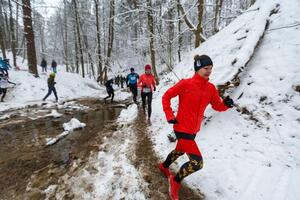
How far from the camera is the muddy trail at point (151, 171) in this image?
3367 mm

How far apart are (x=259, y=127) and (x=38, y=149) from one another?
17.9ft

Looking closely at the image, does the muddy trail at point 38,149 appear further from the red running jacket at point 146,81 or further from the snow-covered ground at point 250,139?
the red running jacket at point 146,81

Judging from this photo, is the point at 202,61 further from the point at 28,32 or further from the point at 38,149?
the point at 28,32

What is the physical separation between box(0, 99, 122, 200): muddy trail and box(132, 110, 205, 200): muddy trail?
3.98 ft

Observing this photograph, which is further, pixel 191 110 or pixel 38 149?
Result: pixel 38 149

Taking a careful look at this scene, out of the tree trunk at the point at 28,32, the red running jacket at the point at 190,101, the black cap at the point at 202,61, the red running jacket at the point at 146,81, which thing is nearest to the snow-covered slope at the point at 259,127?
the red running jacket at the point at 190,101

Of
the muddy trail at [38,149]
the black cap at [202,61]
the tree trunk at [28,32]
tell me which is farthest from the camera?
the tree trunk at [28,32]

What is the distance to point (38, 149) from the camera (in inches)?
207

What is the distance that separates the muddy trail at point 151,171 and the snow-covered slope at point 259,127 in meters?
0.20

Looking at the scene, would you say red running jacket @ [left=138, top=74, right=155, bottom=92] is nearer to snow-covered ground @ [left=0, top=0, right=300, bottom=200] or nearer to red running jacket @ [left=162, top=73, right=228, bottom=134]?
snow-covered ground @ [left=0, top=0, right=300, bottom=200]

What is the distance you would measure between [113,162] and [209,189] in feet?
6.91

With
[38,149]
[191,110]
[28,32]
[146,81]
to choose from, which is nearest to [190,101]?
[191,110]

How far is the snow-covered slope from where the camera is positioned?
330cm

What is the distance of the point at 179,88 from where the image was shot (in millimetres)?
3141
